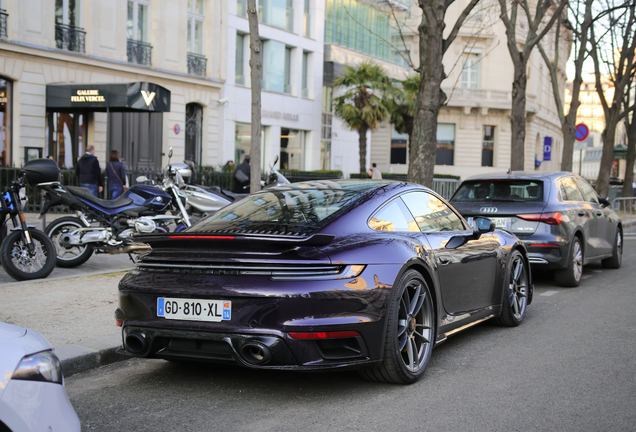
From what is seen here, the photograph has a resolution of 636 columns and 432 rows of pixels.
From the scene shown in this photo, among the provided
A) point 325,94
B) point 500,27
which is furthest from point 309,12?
point 500,27

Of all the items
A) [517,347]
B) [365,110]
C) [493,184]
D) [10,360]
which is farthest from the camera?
[365,110]

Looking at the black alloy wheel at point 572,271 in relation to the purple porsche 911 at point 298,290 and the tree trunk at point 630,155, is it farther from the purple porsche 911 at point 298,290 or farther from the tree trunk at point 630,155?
the tree trunk at point 630,155

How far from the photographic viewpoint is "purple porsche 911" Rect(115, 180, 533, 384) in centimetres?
409

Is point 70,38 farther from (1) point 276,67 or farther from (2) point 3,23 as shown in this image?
(1) point 276,67

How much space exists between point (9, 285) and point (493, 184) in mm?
6173

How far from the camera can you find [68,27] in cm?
2359

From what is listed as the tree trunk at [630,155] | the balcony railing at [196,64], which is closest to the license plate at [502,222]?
the balcony railing at [196,64]

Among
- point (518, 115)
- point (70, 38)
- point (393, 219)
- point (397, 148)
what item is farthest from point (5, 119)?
point (397, 148)

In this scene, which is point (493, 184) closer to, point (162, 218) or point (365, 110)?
point (162, 218)

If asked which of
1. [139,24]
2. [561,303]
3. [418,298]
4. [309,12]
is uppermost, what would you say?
[309,12]

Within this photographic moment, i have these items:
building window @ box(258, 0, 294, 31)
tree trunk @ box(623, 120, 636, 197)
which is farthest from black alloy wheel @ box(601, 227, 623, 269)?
building window @ box(258, 0, 294, 31)

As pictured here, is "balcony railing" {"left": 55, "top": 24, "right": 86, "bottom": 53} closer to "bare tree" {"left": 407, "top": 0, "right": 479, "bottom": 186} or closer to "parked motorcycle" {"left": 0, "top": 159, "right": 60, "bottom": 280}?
"bare tree" {"left": 407, "top": 0, "right": 479, "bottom": 186}

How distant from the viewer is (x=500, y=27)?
54.0 meters

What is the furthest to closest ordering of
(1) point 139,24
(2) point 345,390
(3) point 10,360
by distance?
(1) point 139,24 < (2) point 345,390 < (3) point 10,360
